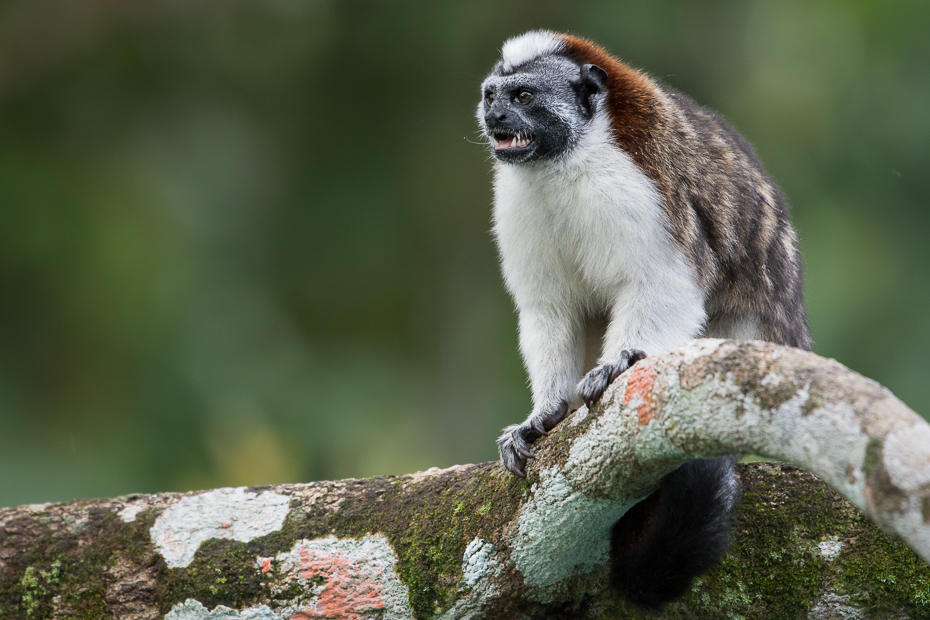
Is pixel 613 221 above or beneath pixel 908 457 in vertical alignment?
above

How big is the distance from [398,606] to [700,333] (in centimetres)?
174

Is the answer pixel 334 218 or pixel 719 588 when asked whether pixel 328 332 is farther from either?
pixel 719 588

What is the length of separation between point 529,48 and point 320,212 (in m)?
8.77

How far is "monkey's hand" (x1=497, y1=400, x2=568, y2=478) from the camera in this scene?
3531 mm

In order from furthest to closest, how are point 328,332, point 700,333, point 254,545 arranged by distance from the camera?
point 328,332
point 700,333
point 254,545

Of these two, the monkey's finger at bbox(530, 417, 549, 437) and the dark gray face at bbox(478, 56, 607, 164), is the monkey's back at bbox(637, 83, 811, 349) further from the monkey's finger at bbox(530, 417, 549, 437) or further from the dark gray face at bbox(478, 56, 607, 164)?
the monkey's finger at bbox(530, 417, 549, 437)

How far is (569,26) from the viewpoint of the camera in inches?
484

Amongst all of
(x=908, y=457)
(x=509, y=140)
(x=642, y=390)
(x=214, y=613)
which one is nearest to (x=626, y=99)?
(x=509, y=140)

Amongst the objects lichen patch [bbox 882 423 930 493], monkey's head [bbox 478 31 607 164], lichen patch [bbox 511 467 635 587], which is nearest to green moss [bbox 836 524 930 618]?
lichen patch [bbox 511 467 635 587]

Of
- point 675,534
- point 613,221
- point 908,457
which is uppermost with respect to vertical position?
point 613,221

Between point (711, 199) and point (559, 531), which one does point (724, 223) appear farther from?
point (559, 531)

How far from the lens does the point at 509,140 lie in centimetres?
462

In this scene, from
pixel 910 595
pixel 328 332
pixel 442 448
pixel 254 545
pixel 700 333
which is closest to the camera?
pixel 910 595

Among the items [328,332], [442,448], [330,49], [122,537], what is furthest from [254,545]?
[330,49]
